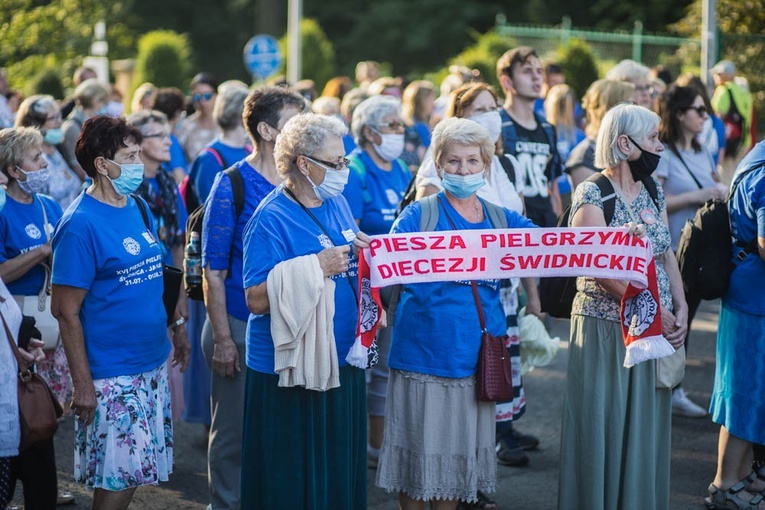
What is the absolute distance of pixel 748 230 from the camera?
606 cm

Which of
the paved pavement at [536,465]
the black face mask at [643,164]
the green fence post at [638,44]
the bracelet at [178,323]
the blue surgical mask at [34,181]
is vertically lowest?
the paved pavement at [536,465]

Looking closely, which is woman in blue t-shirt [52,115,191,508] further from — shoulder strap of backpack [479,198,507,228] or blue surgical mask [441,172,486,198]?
shoulder strap of backpack [479,198,507,228]

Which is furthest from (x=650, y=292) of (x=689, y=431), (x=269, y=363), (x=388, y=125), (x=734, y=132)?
(x=734, y=132)

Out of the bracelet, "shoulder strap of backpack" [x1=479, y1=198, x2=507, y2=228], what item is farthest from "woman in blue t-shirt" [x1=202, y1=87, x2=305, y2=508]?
"shoulder strap of backpack" [x1=479, y1=198, x2=507, y2=228]

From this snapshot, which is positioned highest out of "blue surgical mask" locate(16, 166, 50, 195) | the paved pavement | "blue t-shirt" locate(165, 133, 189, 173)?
"blue t-shirt" locate(165, 133, 189, 173)

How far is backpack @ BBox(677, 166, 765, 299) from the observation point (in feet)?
20.1

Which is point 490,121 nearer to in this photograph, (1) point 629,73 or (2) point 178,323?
(2) point 178,323

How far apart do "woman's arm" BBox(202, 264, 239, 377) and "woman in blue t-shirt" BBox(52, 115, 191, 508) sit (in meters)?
0.32

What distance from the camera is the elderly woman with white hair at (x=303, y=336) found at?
4633 millimetres

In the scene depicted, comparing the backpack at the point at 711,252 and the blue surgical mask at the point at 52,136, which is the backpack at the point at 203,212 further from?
the blue surgical mask at the point at 52,136

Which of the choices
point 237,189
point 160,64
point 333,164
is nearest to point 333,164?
point 333,164

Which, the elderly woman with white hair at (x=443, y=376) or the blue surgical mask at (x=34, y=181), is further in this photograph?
the blue surgical mask at (x=34, y=181)

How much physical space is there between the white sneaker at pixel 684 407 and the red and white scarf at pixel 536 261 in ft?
10.3

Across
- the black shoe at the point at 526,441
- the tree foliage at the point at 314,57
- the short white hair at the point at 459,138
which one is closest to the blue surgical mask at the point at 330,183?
the short white hair at the point at 459,138
